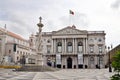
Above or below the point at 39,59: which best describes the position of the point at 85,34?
above

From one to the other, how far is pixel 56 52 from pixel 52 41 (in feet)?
15.6

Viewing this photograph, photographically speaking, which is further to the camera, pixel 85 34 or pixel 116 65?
pixel 85 34

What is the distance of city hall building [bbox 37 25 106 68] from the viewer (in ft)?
280

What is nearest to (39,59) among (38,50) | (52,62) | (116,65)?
(38,50)

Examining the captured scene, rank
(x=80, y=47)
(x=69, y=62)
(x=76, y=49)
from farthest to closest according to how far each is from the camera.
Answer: (x=69, y=62), (x=80, y=47), (x=76, y=49)

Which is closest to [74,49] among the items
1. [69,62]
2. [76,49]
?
[76,49]

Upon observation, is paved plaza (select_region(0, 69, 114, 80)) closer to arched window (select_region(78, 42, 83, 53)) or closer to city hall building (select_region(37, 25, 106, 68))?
city hall building (select_region(37, 25, 106, 68))

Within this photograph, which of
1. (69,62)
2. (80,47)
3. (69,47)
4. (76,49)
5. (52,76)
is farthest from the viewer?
(69,62)

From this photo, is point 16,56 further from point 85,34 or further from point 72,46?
point 85,34

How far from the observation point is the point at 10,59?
296 ft

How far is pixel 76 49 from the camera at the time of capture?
8612cm

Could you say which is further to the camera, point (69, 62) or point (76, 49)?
point (69, 62)

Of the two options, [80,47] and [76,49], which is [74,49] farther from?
[80,47]

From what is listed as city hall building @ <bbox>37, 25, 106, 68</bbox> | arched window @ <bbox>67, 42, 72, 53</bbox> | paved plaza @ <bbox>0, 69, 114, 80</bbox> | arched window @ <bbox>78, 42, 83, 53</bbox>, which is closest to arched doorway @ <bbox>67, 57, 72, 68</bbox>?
city hall building @ <bbox>37, 25, 106, 68</bbox>
